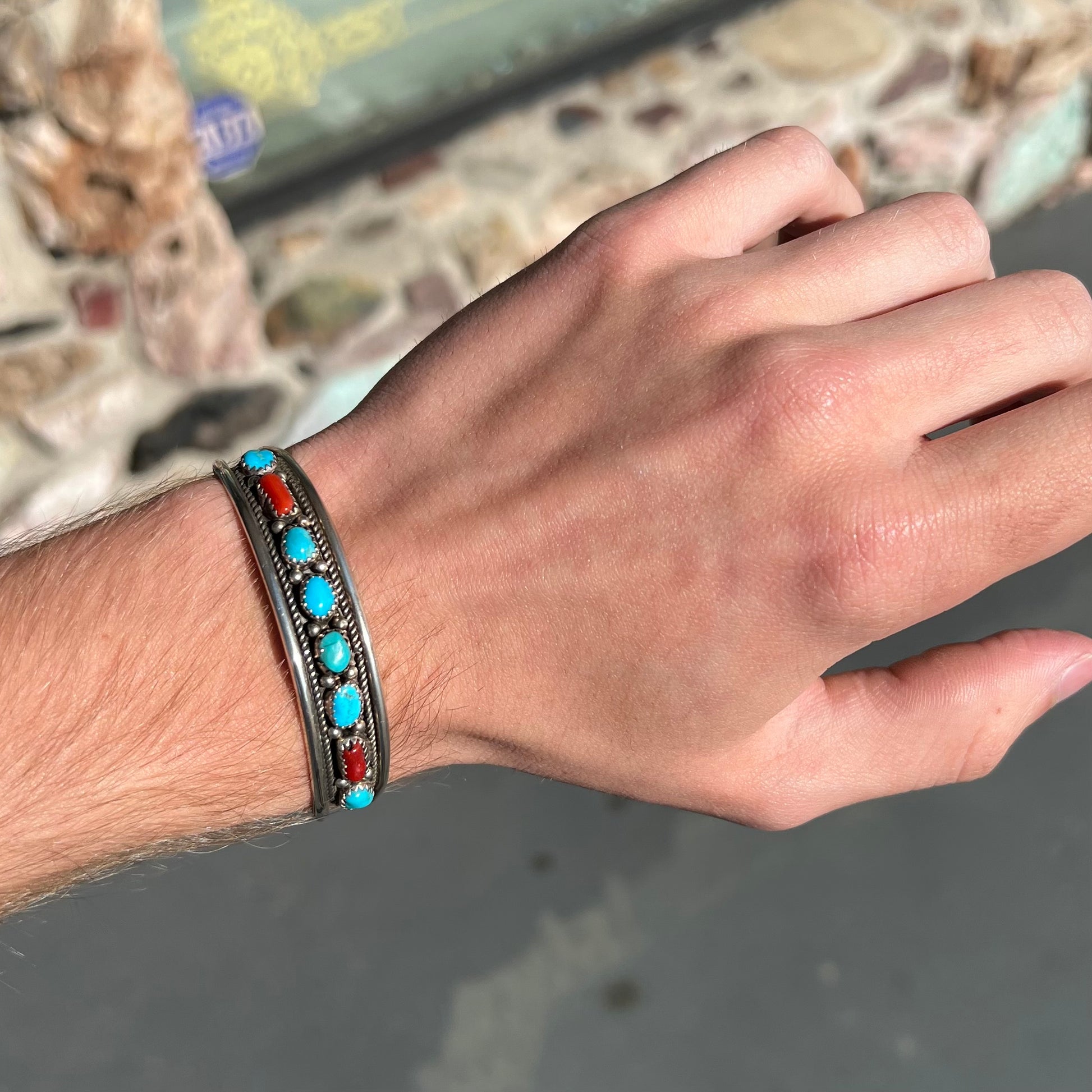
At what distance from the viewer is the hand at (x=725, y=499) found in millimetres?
929

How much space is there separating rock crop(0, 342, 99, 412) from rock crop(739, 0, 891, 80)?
155 cm

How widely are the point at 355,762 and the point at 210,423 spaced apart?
4.07 ft

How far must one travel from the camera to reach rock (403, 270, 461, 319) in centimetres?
214

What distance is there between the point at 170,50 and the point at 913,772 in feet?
5.92

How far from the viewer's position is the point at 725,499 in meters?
0.94

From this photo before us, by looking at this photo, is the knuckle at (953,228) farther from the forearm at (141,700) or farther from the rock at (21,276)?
the rock at (21,276)

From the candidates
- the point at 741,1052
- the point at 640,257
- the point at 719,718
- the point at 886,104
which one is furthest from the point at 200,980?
the point at 886,104

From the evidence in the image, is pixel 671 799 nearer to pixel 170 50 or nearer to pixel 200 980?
pixel 200 980

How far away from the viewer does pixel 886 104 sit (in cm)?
245

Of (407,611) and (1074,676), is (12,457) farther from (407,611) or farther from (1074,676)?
(1074,676)

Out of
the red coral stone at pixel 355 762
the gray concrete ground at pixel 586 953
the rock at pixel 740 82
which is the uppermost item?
the rock at pixel 740 82

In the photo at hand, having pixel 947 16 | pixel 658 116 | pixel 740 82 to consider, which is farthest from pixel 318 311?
pixel 947 16

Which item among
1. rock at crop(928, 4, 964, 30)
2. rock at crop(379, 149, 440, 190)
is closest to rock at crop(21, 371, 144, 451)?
rock at crop(379, 149, 440, 190)

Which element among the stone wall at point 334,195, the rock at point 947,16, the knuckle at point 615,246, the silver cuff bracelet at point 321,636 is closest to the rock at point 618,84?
the stone wall at point 334,195
